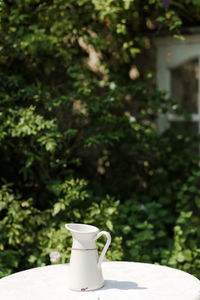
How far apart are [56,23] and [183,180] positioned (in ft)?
5.22

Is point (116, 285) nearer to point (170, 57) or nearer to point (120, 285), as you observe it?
point (120, 285)

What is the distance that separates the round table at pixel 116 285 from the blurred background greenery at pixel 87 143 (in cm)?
66

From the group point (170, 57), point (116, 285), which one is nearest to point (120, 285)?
point (116, 285)

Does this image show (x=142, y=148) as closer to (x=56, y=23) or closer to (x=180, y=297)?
(x=56, y=23)

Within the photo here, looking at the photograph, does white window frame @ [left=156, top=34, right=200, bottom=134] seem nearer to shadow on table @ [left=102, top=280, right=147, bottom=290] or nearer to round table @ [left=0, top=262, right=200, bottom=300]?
round table @ [left=0, top=262, right=200, bottom=300]

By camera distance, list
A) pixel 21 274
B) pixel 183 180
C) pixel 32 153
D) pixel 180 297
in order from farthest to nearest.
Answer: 1. pixel 183 180
2. pixel 32 153
3. pixel 21 274
4. pixel 180 297

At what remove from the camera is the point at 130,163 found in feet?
12.6

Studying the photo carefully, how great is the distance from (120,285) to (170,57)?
8.35 ft

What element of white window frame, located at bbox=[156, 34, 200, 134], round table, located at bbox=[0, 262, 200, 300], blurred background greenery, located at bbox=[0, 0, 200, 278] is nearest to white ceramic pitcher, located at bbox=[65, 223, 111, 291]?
round table, located at bbox=[0, 262, 200, 300]

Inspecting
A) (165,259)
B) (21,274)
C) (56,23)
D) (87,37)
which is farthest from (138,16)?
(21,274)

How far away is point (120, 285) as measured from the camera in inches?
71.1

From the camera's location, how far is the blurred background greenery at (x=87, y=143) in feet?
9.34

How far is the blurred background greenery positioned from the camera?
2.85 meters

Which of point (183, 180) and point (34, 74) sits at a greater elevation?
point (34, 74)
